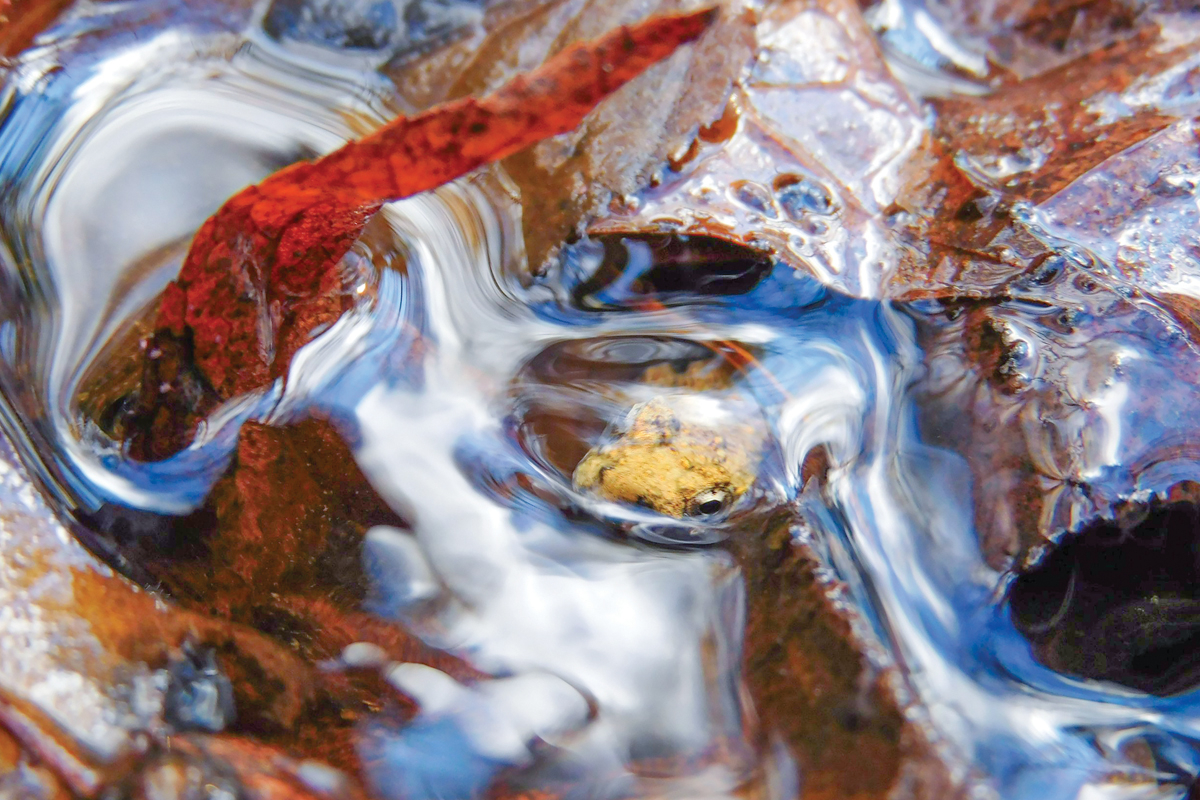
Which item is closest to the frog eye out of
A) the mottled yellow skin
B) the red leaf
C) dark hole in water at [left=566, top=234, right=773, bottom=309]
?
the mottled yellow skin

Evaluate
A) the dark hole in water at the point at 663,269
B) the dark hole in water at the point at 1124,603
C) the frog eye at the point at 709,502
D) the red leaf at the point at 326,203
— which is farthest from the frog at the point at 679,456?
the red leaf at the point at 326,203

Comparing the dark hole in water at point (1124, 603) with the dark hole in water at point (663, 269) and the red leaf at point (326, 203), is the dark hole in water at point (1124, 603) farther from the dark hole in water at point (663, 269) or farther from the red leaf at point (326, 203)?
the red leaf at point (326, 203)

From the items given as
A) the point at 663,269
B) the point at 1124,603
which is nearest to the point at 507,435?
the point at 663,269

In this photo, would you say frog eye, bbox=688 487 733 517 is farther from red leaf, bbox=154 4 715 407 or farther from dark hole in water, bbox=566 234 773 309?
red leaf, bbox=154 4 715 407

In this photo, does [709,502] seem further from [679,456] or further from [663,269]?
[663,269]

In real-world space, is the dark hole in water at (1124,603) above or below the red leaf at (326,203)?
below

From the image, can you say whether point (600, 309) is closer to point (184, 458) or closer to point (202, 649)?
point (184, 458)

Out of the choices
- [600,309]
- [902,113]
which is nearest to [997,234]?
[902,113]
